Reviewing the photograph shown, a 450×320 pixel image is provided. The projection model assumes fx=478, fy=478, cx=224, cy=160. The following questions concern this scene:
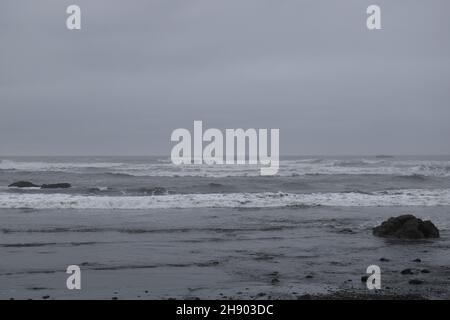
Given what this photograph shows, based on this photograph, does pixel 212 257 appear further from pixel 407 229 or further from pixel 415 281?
pixel 407 229

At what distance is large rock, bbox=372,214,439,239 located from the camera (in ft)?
45.0

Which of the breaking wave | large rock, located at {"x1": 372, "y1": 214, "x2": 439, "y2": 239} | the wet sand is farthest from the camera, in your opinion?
the breaking wave

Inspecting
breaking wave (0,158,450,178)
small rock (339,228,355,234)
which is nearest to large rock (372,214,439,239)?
small rock (339,228,355,234)

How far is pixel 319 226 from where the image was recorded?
16.2 meters

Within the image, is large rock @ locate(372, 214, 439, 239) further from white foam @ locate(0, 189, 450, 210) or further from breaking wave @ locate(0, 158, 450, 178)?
breaking wave @ locate(0, 158, 450, 178)

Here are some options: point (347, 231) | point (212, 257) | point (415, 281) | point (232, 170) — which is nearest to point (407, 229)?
point (347, 231)

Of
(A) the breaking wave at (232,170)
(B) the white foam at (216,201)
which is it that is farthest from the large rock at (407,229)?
(A) the breaking wave at (232,170)

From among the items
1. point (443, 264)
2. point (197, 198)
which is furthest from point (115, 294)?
point (197, 198)

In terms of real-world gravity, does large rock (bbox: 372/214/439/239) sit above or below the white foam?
above

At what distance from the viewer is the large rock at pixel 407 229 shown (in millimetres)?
13719

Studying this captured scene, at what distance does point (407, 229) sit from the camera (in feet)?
45.2
